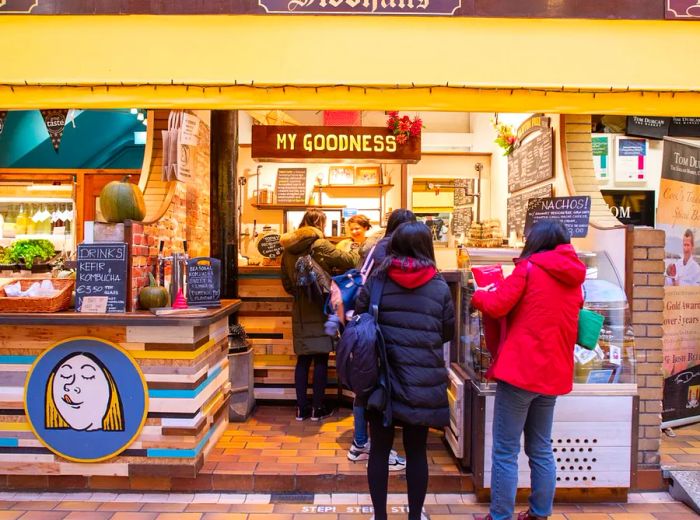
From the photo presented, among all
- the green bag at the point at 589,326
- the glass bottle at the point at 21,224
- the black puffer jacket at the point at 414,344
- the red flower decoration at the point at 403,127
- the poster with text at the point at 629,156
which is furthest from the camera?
the glass bottle at the point at 21,224

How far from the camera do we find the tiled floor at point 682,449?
13.5 feet

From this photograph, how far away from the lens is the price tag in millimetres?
3803

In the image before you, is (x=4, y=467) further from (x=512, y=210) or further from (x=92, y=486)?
(x=512, y=210)

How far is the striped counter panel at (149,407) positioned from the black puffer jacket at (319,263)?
4.32ft

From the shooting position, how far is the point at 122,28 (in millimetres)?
3941

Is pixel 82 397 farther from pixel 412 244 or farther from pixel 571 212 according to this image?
pixel 571 212

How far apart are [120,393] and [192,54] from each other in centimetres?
229

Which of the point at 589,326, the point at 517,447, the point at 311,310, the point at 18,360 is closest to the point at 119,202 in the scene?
the point at 18,360

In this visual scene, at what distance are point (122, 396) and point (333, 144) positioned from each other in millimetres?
3012

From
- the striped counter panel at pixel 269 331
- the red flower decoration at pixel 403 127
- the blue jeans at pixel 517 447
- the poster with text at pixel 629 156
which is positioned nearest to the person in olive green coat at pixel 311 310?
the striped counter panel at pixel 269 331

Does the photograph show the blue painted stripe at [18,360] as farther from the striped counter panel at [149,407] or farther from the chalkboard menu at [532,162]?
the chalkboard menu at [532,162]

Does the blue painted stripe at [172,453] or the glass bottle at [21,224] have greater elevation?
the glass bottle at [21,224]

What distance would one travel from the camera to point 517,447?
309 cm

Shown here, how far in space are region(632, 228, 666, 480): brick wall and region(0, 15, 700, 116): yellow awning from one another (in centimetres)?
91
